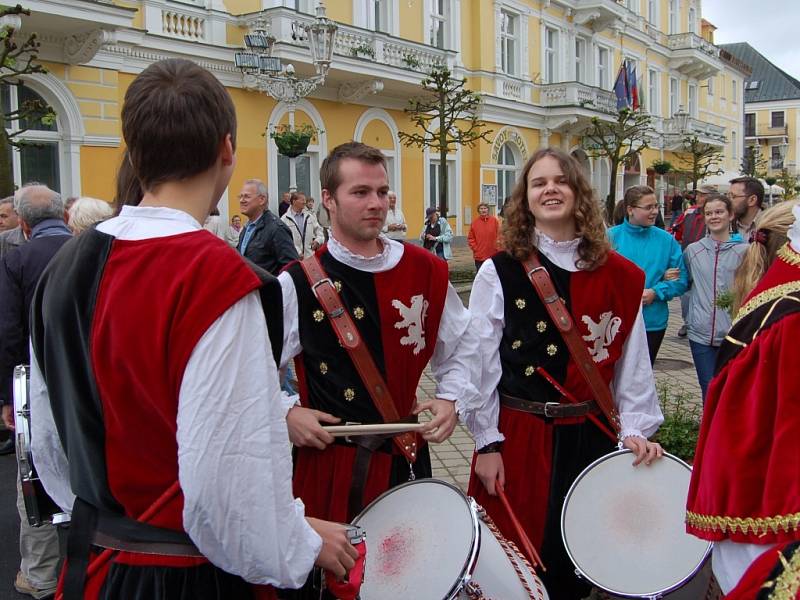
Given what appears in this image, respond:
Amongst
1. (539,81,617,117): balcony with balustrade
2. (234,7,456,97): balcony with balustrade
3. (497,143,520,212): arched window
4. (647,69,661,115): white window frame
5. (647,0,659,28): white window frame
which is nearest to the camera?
(234,7,456,97): balcony with balustrade

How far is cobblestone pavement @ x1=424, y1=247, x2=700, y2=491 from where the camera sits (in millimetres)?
5375

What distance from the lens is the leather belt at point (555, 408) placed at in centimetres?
299

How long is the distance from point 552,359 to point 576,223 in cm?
60

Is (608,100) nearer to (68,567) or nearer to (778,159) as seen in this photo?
(68,567)

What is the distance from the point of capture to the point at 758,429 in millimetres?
1642

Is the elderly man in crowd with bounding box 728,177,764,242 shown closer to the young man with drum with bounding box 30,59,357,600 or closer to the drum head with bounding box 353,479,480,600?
the drum head with bounding box 353,479,480,600

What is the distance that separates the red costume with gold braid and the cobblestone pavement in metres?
2.63

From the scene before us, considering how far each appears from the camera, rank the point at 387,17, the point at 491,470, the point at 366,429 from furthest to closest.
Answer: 1. the point at 387,17
2. the point at 491,470
3. the point at 366,429

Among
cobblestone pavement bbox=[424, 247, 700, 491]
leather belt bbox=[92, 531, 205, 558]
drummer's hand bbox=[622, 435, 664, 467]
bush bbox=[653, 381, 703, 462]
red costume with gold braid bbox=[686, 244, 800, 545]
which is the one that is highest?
red costume with gold braid bbox=[686, 244, 800, 545]

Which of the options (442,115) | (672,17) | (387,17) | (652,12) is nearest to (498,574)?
(442,115)

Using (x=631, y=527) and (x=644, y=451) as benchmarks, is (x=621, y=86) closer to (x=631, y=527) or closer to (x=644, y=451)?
(x=644, y=451)

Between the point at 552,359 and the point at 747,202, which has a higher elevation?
the point at 747,202

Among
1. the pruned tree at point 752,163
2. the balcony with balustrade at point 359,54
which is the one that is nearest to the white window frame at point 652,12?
the pruned tree at point 752,163

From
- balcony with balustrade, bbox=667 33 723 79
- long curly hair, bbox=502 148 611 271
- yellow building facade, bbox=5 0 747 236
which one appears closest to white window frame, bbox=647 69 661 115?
yellow building facade, bbox=5 0 747 236
